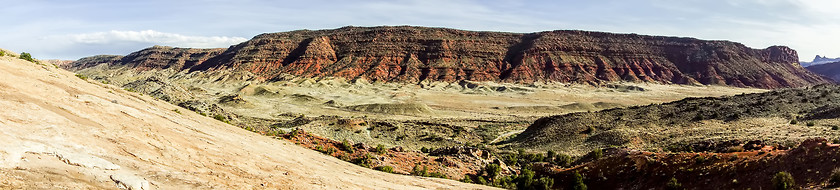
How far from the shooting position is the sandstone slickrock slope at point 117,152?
29.2ft

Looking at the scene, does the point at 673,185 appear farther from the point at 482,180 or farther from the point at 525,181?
the point at 482,180

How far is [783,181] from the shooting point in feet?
47.4

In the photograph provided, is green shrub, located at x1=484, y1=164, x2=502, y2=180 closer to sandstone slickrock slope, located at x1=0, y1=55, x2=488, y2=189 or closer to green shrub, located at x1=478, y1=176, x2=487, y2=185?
green shrub, located at x1=478, y1=176, x2=487, y2=185

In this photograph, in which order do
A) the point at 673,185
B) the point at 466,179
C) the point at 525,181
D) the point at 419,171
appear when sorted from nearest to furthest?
1. the point at 673,185
2. the point at 419,171
3. the point at 466,179
4. the point at 525,181

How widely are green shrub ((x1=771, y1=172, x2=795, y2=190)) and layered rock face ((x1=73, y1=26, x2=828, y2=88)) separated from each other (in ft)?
412

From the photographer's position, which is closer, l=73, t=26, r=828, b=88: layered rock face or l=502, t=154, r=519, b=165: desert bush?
l=502, t=154, r=519, b=165: desert bush

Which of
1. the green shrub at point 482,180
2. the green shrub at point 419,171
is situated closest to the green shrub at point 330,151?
the green shrub at point 419,171

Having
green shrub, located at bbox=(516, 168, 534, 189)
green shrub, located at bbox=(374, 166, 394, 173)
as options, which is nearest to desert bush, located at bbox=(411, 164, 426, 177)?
green shrub, located at bbox=(374, 166, 394, 173)

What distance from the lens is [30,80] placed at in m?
14.4

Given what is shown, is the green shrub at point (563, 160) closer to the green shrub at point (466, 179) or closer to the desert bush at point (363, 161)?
the green shrub at point (466, 179)

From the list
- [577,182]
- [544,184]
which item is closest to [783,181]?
[577,182]

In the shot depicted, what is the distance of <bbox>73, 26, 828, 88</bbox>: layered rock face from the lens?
145000mm

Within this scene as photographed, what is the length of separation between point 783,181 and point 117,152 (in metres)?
20.0

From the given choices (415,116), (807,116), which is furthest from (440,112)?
(807,116)
